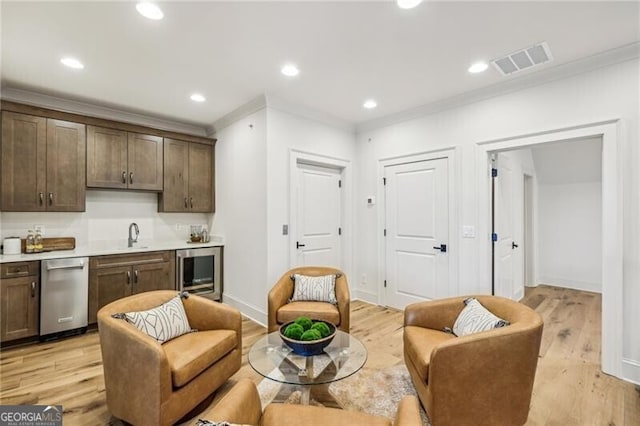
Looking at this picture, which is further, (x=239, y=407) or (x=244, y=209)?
(x=244, y=209)

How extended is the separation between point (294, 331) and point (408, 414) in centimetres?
89

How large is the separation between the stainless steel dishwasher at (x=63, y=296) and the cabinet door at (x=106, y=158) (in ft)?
3.41

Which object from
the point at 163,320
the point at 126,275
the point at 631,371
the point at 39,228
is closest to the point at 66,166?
the point at 39,228

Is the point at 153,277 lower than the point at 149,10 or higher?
lower

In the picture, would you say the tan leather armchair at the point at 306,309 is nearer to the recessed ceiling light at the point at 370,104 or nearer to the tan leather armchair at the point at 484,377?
the tan leather armchair at the point at 484,377

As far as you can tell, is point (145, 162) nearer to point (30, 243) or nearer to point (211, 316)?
point (30, 243)

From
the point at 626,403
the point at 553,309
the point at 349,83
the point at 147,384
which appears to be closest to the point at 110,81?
the point at 349,83

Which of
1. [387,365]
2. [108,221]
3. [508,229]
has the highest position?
[108,221]

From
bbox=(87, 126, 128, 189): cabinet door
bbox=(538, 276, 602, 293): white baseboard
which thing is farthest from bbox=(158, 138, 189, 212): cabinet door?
bbox=(538, 276, 602, 293): white baseboard

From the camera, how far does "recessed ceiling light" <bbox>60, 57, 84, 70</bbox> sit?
9.08ft

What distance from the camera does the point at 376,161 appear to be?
4.48 metres

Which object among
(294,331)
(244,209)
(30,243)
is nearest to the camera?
(294,331)

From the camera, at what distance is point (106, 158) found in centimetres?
385

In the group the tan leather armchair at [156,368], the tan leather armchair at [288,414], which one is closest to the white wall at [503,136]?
the tan leather armchair at [288,414]
